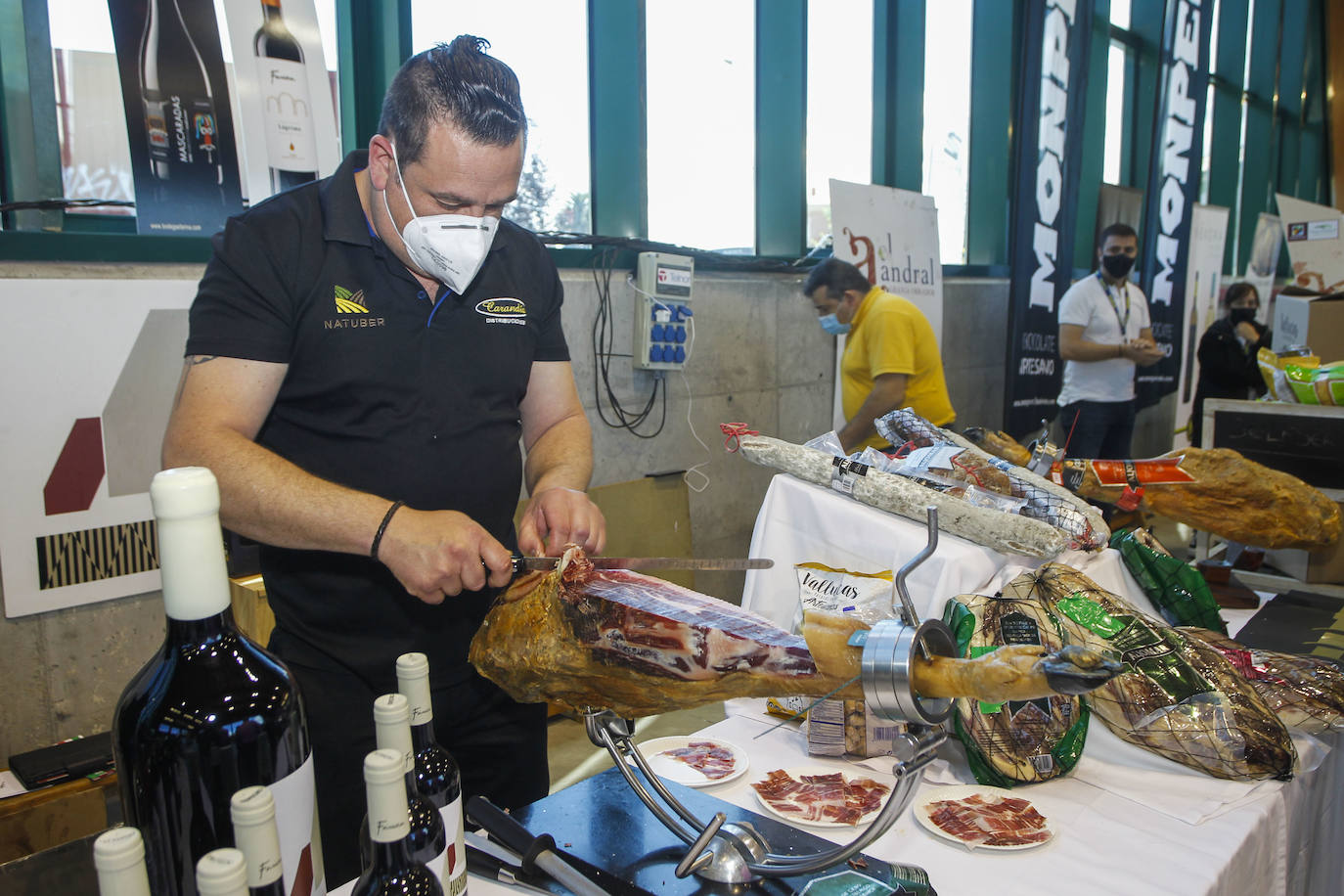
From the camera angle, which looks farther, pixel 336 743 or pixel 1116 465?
pixel 1116 465

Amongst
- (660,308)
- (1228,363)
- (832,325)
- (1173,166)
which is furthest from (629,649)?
(1173,166)

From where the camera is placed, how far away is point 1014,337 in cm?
586

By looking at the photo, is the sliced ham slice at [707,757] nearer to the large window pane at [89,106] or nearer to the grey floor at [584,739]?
the grey floor at [584,739]

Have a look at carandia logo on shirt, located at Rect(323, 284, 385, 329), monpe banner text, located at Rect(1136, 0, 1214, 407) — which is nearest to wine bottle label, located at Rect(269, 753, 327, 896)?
carandia logo on shirt, located at Rect(323, 284, 385, 329)

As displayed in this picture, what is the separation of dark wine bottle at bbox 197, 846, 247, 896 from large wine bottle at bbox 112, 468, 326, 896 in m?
0.18

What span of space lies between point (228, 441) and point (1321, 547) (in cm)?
285

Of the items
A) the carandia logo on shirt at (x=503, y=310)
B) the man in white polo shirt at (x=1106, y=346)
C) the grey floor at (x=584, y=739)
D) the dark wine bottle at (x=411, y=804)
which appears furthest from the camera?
the man in white polo shirt at (x=1106, y=346)

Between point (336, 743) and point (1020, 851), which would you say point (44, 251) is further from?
point (1020, 851)

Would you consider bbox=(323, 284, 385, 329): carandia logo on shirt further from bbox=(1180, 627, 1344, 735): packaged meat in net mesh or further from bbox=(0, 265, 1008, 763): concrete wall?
bbox=(1180, 627, 1344, 735): packaged meat in net mesh

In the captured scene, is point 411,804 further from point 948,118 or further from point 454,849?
point 948,118

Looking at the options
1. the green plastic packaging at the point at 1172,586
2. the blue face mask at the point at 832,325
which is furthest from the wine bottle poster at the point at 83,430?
the blue face mask at the point at 832,325

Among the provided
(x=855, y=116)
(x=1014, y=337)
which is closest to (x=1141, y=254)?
(x=1014, y=337)

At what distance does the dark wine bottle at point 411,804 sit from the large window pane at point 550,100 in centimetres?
330

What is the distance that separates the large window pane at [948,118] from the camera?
6215 mm
